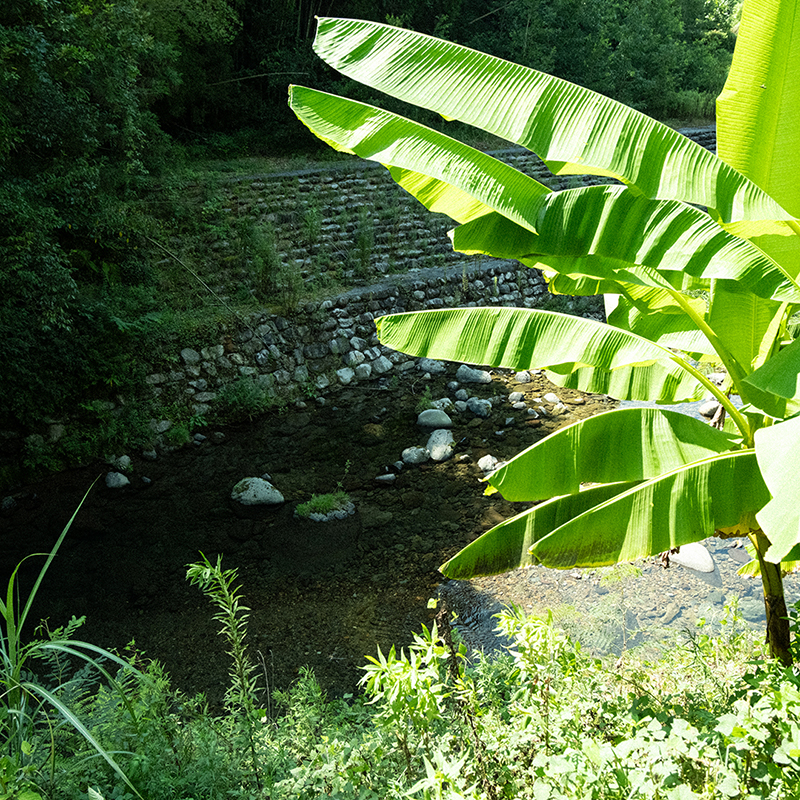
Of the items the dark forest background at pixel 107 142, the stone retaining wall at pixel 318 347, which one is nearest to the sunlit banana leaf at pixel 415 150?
the dark forest background at pixel 107 142

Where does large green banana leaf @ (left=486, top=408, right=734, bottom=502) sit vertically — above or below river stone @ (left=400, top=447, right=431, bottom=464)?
above

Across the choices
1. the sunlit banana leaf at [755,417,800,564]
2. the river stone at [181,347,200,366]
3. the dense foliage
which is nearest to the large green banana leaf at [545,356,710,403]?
the sunlit banana leaf at [755,417,800,564]

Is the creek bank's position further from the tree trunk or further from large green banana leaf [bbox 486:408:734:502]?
the tree trunk

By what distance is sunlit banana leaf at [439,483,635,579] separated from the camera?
2.02 metres

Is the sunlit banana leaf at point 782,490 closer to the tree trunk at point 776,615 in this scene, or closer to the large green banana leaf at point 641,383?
the tree trunk at point 776,615

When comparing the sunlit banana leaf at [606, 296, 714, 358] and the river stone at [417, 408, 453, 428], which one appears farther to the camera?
the river stone at [417, 408, 453, 428]

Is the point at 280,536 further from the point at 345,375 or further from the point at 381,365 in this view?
the point at 381,365

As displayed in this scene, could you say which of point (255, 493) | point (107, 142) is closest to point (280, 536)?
point (255, 493)

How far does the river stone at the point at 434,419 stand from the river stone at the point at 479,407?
14.2 inches

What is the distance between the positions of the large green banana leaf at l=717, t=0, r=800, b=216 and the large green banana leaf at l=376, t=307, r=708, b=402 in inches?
23.0

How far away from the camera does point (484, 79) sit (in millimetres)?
1757

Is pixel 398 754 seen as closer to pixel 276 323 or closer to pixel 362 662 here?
pixel 362 662

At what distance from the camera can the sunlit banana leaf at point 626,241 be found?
1.65 meters

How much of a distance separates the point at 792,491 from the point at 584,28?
17002mm
